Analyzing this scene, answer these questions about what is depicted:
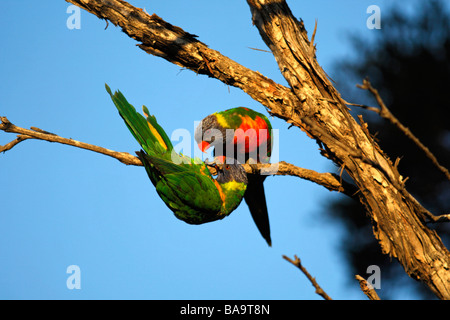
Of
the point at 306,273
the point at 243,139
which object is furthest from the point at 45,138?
the point at 306,273

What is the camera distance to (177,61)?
117 inches

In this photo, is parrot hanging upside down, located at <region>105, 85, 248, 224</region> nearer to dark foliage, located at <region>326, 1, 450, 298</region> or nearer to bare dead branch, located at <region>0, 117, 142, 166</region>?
bare dead branch, located at <region>0, 117, 142, 166</region>

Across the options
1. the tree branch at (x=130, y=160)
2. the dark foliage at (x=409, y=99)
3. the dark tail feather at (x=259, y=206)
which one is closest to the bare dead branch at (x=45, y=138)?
the tree branch at (x=130, y=160)

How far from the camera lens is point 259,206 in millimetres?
3770

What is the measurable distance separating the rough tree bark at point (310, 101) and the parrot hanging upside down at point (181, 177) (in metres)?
0.52

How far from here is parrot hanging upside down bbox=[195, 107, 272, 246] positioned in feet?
12.3

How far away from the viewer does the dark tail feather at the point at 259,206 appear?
144 inches

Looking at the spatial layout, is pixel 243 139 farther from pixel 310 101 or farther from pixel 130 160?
pixel 130 160

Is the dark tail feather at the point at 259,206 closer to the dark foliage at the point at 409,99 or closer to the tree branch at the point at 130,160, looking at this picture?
the tree branch at the point at 130,160
